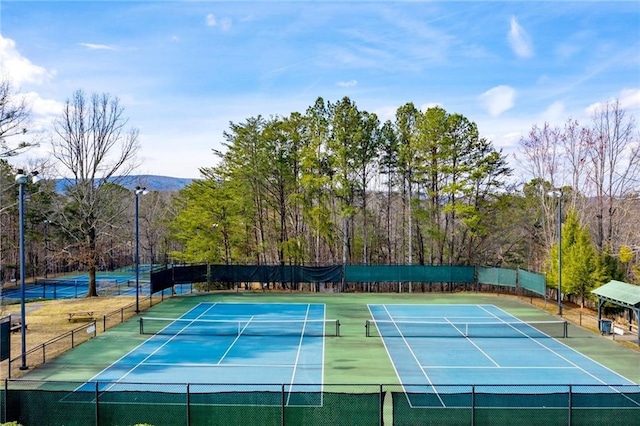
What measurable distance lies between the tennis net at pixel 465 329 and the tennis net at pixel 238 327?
2.23 m

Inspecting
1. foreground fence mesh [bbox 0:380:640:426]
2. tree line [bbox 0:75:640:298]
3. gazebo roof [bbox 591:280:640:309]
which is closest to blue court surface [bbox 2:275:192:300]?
tree line [bbox 0:75:640:298]

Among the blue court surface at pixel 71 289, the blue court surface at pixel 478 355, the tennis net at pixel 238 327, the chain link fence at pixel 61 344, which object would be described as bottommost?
the blue court surface at pixel 71 289

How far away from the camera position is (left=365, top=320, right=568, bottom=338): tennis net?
69.8 ft

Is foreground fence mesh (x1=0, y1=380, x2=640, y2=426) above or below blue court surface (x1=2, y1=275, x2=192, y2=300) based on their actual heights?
above

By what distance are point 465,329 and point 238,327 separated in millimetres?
10092

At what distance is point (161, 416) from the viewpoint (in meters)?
10.7

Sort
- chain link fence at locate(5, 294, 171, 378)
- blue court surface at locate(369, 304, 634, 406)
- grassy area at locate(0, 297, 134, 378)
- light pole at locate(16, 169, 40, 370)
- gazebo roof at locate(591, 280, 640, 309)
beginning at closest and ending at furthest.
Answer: light pole at locate(16, 169, 40, 370) → blue court surface at locate(369, 304, 634, 406) → chain link fence at locate(5, 294, 171, 378) → gazebo roof at locate(591, 280, 640, 309) → grassy area at locate(0, 297, 134, 378)

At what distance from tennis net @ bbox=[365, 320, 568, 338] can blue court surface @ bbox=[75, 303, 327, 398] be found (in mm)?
2788

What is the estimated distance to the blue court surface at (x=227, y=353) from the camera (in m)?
15.1

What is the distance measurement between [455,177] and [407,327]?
16265 millimetres

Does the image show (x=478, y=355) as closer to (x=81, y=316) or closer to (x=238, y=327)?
(x=238, y=327)

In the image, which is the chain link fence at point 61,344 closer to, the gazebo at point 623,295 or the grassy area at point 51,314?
the grassy area at point 51,314

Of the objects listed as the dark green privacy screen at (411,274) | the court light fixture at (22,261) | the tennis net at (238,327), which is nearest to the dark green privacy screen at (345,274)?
the dark green privacy screen at (411,274)

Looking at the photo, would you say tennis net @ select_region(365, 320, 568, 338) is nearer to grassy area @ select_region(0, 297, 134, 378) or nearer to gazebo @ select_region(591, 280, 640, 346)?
gazebo @ select_region(591, 280, 640, 346)
